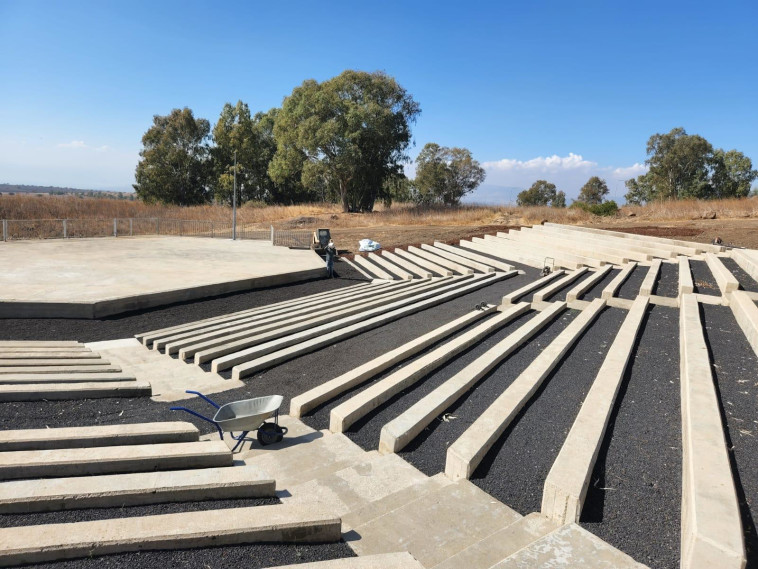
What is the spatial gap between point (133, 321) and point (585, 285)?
11138mm

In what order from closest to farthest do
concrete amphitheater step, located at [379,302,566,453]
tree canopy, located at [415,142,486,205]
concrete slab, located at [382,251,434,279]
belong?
concrete amphitheater step, located at [379,302,566,453]
concrete slab, located at [382,251,434,279]
tree canopy, located at [415,142,486,205]

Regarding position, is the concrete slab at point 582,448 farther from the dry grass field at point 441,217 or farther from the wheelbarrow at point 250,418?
the dry grass field at point 441,217

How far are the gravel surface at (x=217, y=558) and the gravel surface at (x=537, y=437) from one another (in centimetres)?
162

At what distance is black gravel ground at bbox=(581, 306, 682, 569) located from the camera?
3223mm

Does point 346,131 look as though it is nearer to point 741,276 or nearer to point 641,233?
point 641,233

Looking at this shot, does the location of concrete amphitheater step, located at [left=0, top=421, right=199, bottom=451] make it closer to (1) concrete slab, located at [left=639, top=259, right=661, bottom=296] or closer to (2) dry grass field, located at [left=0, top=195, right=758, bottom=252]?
(1) concrete slab, located at [left=639, top=259, right=661, bottom=296]

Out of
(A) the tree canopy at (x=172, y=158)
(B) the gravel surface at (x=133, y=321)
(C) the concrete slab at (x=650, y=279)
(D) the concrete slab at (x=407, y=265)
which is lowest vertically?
(B) the gravel surface at (x=133, y=321)

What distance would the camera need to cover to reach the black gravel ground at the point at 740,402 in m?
3.42

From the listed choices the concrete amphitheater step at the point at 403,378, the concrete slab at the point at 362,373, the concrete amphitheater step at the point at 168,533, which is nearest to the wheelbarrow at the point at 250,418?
the concrete amphitheater step at the point at 403,378

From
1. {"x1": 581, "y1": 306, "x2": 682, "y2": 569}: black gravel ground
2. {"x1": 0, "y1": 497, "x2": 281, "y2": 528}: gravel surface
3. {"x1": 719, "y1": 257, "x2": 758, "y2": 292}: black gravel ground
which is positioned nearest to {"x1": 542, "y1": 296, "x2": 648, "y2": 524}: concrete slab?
{"x1": 581, "y1": 306, "x2": 682, "y2": 569}: black gravel ground

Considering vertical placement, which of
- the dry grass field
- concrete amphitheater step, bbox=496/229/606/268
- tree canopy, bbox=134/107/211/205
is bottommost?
concrete amphitheater step, bbox=496/229/606/268

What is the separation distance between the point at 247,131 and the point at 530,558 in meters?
56.7

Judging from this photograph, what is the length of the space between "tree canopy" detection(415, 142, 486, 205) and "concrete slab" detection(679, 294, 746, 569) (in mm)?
54508

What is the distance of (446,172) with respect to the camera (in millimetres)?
58375
